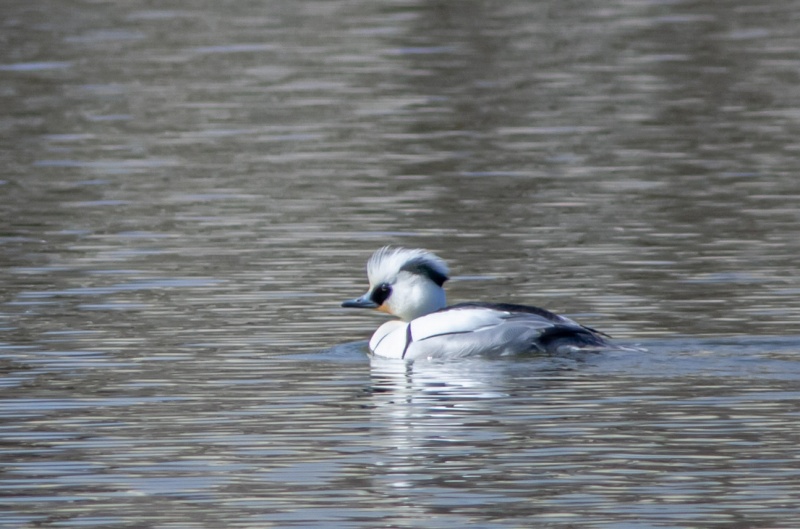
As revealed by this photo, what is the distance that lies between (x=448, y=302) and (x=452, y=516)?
21.9 ft

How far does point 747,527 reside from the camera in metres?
8.79

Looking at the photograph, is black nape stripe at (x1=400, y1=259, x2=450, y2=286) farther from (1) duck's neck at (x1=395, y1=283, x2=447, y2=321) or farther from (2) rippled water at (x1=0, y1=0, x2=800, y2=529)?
Answer: (2) rippled water at (x1=0, y1=0, x2=800, y2=529)

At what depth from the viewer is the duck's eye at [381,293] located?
14.4 m

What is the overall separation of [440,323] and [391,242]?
170 inches

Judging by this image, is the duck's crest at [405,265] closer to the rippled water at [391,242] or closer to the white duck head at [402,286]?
the white duck head at [402,286]

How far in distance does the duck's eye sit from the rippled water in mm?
480

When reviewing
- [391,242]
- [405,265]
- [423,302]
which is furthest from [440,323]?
[391,242]

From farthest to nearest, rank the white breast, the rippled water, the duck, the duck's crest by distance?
the duck's crest → the white breast → the duck → the rippled water

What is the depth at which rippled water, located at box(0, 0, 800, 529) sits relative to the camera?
992 cm

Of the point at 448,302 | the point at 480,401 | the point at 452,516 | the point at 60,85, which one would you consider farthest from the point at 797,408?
the point at 60,85

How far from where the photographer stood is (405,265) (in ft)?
47.1

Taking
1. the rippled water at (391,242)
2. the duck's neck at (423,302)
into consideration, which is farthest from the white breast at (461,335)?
the duck's neck at (423,302)

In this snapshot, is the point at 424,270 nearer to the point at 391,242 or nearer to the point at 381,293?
the point at 381,293

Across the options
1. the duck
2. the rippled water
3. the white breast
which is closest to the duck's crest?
the duck
